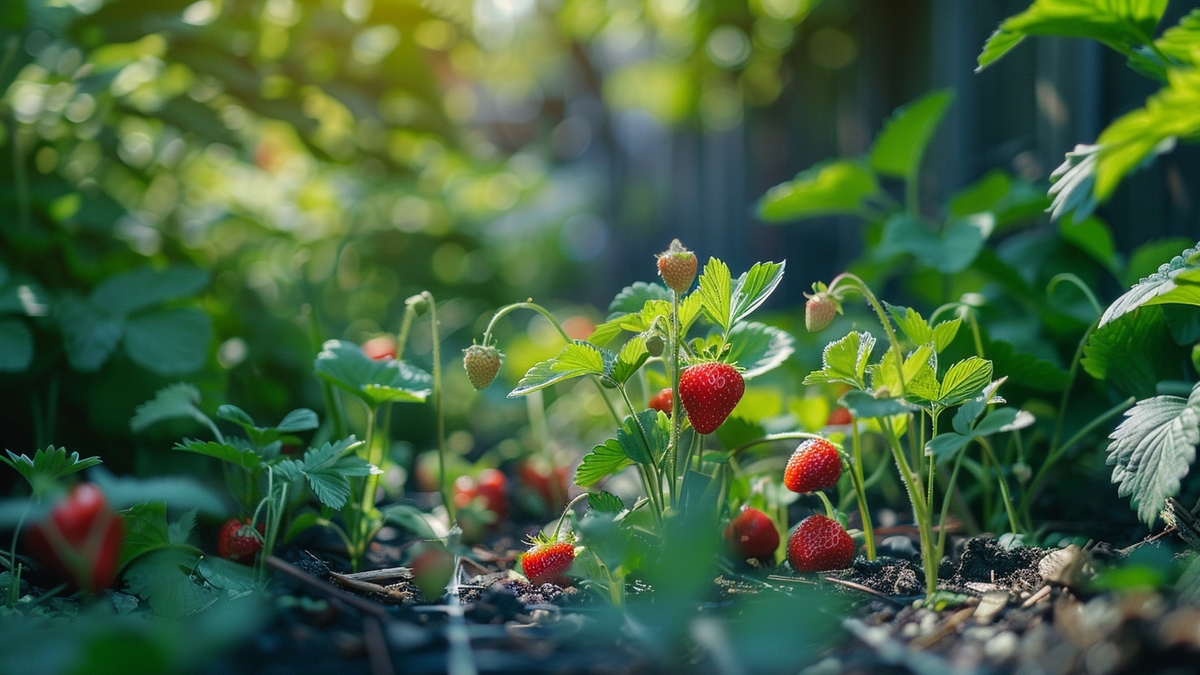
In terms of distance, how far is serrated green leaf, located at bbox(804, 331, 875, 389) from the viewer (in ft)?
3.01

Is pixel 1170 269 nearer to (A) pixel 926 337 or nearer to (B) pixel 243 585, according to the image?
(A) pixel 926 337

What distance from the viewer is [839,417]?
1454 mm

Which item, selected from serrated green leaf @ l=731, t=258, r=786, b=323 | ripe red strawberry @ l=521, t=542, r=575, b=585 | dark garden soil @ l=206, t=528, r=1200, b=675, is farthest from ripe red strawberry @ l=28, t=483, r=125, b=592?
serrated green leaf @ l=731, t=258, r=786, b=323

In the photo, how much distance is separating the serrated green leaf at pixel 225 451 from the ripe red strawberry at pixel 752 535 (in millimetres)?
680

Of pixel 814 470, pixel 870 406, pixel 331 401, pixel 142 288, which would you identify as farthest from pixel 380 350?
pixel 870 406

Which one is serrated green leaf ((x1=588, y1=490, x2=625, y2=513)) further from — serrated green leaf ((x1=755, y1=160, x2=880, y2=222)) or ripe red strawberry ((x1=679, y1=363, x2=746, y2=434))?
serrated green leaf ((x1=755, y1=160, x2=880, y2=222))

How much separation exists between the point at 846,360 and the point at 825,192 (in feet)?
3.09

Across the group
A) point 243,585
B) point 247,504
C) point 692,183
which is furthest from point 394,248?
point 692,183

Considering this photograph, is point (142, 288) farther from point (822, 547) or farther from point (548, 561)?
point (822, 547)

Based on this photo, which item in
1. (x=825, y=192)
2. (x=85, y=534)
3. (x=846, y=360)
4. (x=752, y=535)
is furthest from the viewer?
(x=825, y=192)

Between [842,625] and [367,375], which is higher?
[367,375]

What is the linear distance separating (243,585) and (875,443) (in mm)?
1232

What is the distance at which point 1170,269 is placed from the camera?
0.97 metres

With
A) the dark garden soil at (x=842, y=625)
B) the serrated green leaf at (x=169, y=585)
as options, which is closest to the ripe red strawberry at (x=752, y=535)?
the dark garden soil at (x=842, y=625)
